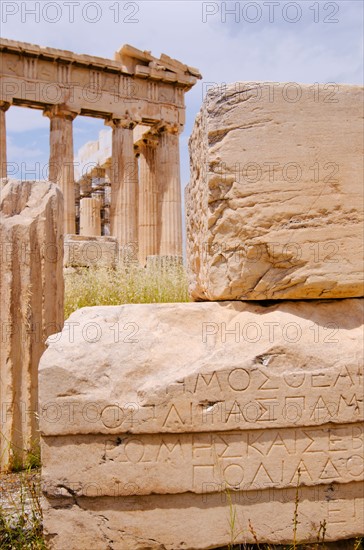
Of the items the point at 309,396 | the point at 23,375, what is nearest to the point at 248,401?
the point at 309,396

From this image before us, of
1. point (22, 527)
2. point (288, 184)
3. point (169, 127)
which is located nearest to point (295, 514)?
point (22, 527)

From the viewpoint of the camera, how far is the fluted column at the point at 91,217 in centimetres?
2045

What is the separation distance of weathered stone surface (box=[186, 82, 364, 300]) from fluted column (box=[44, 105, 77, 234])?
14664 mm

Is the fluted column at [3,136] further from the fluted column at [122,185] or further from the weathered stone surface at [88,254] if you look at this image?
the weathered stone surface at [88,254]

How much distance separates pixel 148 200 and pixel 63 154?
3576 mm

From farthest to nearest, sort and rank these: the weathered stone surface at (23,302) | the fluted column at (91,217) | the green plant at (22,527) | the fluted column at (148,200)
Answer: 1. the fluted column at (91,217)
2. the fluted column at (148,200)
3. the weathered stone surface at (23,302)
4. the green plant at (22,527)

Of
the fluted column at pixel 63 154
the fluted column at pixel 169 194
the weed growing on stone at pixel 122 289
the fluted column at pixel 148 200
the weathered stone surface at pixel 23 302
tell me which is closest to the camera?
the weathered stone surface at pixel 23 302

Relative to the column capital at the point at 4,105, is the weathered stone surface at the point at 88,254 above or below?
below

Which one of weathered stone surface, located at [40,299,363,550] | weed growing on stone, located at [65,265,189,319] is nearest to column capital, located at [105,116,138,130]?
weed growing on stone, located at [65,265,189,319]

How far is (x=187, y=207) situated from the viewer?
290 cm

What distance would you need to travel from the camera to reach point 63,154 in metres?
16.5

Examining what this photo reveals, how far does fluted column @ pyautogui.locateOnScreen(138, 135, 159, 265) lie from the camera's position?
1845 cm

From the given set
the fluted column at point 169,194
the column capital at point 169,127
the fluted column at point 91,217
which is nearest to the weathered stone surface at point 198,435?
the fluted column at point 169,194

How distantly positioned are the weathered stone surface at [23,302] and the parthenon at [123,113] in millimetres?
11942
